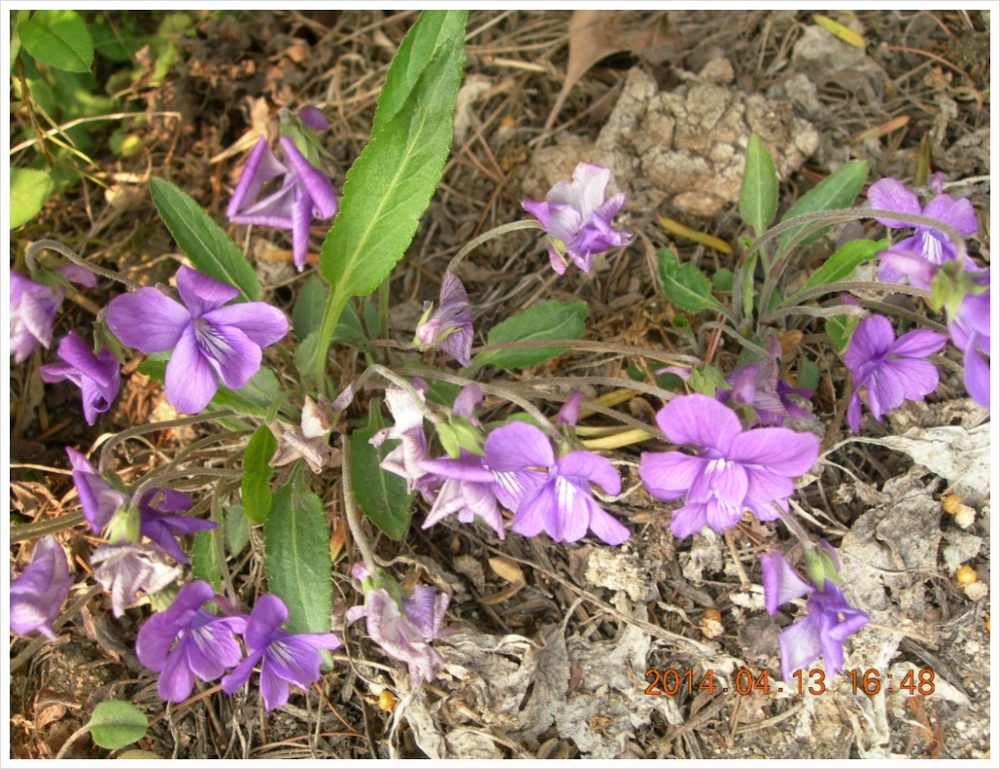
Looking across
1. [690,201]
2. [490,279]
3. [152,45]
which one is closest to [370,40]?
[152,45]

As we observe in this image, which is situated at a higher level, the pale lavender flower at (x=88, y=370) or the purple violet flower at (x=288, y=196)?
the purple violet flower at (x=288, y=196)

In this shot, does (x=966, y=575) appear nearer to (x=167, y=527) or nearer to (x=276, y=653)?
(x=276, y=653)

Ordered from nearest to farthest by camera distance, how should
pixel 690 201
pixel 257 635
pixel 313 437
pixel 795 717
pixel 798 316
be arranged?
pixel 257 635
pixel 313 437
pixel 795 717
pixel 798 316
pixel 690 201

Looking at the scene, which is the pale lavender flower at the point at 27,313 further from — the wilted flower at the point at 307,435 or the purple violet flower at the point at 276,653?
the purple violet flower at the point at 276,653

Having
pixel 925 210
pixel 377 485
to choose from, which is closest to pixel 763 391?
pixel 925 210

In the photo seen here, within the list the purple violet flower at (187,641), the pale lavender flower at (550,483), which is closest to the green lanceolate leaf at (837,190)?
the pale lavender flower at (550,483)

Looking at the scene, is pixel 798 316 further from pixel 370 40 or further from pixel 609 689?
pixel 370 40
